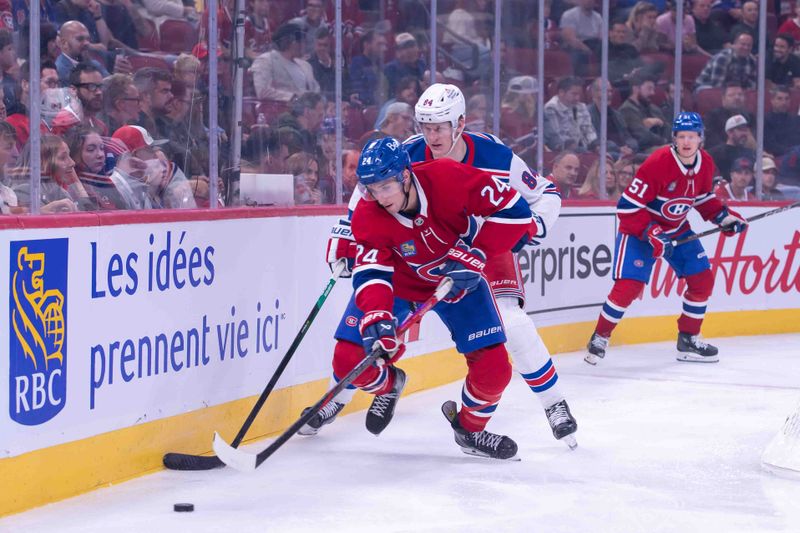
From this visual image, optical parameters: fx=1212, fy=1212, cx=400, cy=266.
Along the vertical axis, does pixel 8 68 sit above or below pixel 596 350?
above

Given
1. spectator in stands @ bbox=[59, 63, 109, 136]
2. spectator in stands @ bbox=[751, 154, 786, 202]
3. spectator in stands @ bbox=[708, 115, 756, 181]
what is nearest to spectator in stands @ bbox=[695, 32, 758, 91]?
spectator in stands @ bbox=[708, 115, 756, 181]

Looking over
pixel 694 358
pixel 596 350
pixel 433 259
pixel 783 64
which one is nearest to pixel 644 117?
pixel 783 64

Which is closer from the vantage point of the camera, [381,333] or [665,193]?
[381,333]

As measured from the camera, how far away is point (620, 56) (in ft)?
24.3

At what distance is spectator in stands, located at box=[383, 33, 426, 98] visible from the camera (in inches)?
233

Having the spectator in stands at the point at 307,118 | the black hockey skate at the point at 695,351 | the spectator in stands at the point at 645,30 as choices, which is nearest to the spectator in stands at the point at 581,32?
the spectator in stands at the point at 645,30

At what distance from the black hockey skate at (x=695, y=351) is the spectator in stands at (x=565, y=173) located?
1.13 m

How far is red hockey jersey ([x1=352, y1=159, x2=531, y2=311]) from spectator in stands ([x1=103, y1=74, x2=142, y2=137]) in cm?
94

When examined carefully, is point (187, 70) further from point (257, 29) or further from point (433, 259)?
point (433, 259)

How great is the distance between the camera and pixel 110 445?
11.5 feet

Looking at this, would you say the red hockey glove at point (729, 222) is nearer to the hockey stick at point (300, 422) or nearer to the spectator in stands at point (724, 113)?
the spectator in stands at point (724, 113)

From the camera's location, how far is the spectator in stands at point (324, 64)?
5.33 metres

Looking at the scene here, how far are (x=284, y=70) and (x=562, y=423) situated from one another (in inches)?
79.9

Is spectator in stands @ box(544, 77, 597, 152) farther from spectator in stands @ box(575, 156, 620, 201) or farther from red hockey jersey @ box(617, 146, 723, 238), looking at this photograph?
red hockey jersey @ box(617, 146, 723, 238)
